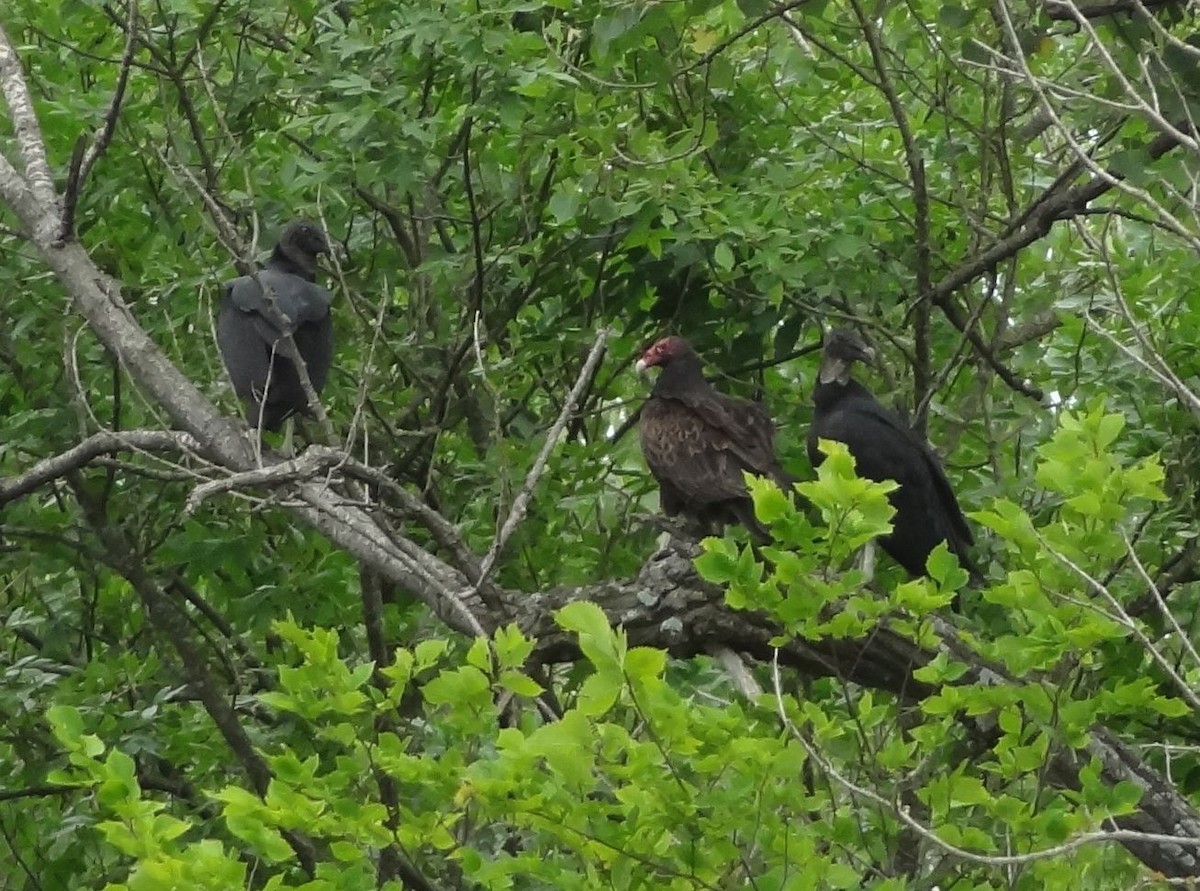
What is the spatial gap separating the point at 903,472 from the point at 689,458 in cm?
55

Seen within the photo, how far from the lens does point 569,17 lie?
15.7ft

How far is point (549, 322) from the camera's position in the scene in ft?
16.8

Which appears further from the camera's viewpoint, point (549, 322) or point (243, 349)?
point (549, 322)

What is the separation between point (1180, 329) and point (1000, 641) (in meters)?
1.73

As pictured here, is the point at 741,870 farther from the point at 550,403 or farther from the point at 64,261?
the point at 550,403

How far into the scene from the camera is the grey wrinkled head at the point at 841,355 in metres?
4.73

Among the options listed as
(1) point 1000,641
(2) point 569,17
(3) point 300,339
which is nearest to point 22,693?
(3) point 300,339

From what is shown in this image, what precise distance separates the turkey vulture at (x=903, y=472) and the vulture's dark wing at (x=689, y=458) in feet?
0.95

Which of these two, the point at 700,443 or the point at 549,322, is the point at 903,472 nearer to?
the point at 700,443

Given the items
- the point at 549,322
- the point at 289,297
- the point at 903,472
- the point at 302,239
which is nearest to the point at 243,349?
the point at 289,297

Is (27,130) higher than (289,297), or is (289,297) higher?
(27,130)

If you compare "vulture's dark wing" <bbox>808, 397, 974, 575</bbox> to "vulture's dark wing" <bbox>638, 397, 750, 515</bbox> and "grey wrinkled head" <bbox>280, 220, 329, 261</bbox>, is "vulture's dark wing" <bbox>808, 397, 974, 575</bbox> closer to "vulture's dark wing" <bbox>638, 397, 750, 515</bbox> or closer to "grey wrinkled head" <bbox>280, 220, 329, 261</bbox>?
"vulture's dark wing" <bbox>638, 397, 750, 515</bbox>

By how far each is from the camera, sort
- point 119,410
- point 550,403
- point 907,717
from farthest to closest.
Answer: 1. point 550,403
2. point 119,410
3. point 907,717

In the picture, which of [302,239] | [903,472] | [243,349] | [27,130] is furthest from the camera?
[302,239]
